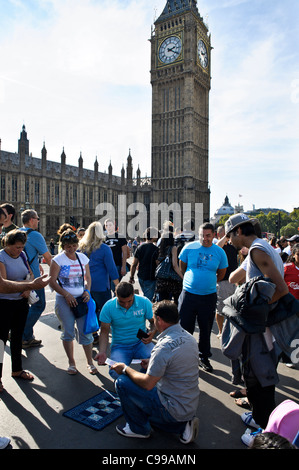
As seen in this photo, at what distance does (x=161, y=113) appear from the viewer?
168 ft

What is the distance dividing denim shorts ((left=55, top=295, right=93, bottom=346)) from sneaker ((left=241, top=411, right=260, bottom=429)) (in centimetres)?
196

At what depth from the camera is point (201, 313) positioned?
14.2ft

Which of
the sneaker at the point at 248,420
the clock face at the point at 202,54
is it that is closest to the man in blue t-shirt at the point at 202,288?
the sneaker at the point at 248,420

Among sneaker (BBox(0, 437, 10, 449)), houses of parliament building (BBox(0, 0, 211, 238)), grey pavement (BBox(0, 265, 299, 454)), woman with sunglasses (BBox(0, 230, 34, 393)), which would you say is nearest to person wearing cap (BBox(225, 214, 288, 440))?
grey pavement (BBox(0, 265, 299, 454))

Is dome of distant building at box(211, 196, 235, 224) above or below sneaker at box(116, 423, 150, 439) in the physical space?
above

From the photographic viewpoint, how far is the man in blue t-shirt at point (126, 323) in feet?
11.1

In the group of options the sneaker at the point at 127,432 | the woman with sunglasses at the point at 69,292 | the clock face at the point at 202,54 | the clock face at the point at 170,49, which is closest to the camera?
the sneaker at the point at 127,432

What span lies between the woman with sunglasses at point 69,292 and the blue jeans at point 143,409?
57.7 inches

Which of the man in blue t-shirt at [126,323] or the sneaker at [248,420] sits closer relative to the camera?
the sneaker at [248,420]

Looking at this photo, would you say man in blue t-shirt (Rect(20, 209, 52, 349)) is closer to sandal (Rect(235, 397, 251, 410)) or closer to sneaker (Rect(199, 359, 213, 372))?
sneaker (Rect(199, 359, 213, 372))

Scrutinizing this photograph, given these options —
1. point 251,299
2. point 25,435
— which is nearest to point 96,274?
point 25,435

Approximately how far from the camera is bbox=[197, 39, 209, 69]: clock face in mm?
50034

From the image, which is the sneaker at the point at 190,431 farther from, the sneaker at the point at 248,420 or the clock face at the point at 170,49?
the clock face at the point at 170,49

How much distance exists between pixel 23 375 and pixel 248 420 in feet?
8.24
